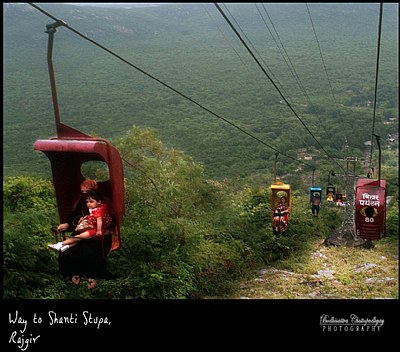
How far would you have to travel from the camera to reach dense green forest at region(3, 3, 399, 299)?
10664 mm

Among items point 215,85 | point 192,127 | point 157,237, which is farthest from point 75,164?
point 215,85

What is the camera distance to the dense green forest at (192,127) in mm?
10664

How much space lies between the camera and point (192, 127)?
4056 centimetres

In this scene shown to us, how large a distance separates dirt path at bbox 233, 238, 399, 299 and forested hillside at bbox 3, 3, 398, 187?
11200 millimetres

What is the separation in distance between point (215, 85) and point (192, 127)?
40.9 ft

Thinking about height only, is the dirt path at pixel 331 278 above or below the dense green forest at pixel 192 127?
below

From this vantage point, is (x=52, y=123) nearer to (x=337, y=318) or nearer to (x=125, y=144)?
(x=125, y=144)

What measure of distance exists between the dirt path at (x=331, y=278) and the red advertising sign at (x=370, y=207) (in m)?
4.21

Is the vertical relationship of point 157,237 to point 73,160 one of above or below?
below

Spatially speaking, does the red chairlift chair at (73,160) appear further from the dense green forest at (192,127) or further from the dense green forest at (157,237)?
the dense green forest at (192,127)

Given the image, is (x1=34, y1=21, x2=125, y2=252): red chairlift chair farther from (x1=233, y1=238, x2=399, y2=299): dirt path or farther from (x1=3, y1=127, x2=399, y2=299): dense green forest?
(x1=233, y1=238, x2=399, y2=299): dirt path

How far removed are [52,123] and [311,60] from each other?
33989 mm

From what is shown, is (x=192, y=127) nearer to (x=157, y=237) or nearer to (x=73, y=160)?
(x=157, y=237)

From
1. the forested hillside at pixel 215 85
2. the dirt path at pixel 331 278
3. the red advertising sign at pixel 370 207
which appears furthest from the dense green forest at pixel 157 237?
the forested hillside at pixel 215 85
